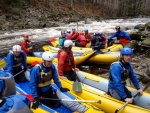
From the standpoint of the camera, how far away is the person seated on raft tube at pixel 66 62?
5.69 meters

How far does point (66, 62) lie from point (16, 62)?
1.37m

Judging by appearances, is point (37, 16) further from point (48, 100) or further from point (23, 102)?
point (23, 102)

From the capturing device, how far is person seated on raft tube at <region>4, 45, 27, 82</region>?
18.7ft

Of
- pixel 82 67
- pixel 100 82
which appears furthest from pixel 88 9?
pixel 100 82

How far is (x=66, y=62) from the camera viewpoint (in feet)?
19.5

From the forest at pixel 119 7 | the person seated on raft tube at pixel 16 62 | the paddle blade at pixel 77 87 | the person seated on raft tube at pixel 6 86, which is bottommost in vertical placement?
the paddle blade at pixel 77 87

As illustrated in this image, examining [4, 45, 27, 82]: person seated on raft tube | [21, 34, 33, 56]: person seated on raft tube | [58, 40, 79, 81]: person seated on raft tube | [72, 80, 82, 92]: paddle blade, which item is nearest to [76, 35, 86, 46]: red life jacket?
[21, 34, 33, 56]: person seated on raft tube

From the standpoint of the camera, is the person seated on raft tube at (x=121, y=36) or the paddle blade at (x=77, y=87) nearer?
the paddle blade at (x=77, y=87)

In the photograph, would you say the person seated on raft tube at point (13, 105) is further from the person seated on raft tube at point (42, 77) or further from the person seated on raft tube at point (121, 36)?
the person seated on raft tube at point (121, 36)

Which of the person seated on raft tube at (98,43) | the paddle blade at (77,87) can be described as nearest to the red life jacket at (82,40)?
the person seated on raft tube at (98,43)

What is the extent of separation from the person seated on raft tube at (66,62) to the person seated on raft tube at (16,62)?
106cm

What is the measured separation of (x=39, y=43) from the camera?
14336mm

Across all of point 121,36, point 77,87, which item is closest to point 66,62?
point 77,87

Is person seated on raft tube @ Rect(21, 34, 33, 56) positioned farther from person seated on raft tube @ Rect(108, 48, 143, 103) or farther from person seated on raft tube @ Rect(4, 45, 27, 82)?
person seated on raft tube @ Rect(108, 48, 143, 103)
